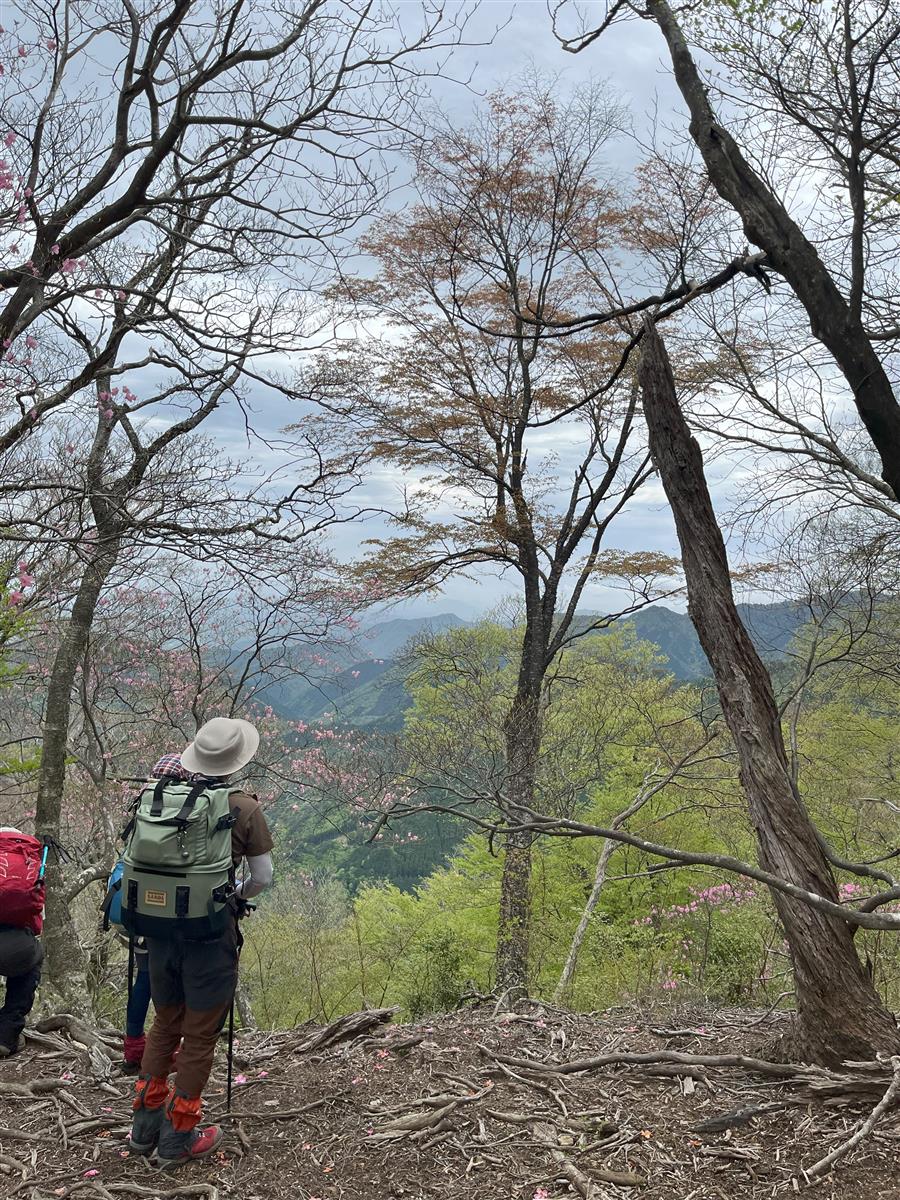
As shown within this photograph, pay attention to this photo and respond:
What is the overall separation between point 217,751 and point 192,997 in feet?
3.11

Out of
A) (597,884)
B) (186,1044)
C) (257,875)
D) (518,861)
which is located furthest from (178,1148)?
(518,861)

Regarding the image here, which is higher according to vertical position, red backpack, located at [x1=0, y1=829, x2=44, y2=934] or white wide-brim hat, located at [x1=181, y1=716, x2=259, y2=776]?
white wide-brim hat, located at [x1=181, y1=716, x2=259, y2=776]

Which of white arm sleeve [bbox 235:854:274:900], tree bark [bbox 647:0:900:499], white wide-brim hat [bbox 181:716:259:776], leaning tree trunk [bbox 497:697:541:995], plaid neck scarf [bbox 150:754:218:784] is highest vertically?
tree bark [bbox 647:0:900:499]

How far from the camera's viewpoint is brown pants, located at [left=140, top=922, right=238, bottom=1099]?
300cm

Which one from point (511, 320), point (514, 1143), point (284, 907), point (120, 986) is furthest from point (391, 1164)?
point (284, 907)

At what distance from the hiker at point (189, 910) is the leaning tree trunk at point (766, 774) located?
2.17m

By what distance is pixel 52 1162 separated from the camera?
315cm

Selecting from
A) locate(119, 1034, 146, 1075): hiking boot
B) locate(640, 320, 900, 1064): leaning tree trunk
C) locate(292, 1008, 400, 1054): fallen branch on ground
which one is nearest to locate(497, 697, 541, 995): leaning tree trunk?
locate(292, 1008, 400, 1054): fallen branch on ground

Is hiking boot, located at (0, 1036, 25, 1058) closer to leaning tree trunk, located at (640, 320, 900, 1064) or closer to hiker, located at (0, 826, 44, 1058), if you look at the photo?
hiker, located at (0, 826, 44, 1058)

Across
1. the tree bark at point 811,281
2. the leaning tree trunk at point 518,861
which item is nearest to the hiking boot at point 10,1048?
the tree bark at point 811,281

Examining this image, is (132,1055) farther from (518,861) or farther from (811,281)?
(518,861)

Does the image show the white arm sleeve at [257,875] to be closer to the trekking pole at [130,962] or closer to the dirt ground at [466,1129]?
the trekking pole at [130,962]

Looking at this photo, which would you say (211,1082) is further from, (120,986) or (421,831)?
(421,831)

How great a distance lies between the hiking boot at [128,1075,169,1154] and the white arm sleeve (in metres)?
0.87
